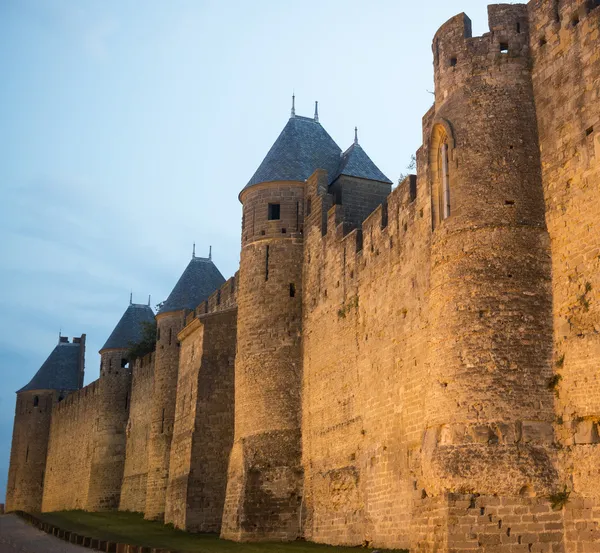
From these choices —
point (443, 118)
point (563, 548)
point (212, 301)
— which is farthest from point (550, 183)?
point (212, 301)

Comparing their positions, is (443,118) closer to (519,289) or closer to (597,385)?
(519,289)

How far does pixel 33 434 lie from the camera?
47.8 meters

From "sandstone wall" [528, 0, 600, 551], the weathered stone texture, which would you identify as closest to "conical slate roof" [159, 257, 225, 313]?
the weathered stone texture

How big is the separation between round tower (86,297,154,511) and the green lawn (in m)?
3.48

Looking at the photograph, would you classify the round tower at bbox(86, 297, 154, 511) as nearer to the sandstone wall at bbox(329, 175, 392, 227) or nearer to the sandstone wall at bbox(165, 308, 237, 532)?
the sandstone wall at bbox(165, 308, 237, 532)

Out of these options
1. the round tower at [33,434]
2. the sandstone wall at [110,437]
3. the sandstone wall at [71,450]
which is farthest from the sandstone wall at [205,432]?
the round tower at [33,434]

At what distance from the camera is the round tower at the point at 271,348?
67.7 ft

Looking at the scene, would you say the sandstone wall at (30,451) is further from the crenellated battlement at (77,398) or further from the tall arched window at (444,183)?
the tall arched window at (444,183)

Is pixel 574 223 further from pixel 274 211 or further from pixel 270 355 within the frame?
pixel 274 211

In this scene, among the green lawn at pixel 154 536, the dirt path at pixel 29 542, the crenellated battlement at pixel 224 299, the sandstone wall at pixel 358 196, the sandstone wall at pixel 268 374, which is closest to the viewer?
the green lawn at pixel 154 536

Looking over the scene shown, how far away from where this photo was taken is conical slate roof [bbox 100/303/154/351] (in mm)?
39219

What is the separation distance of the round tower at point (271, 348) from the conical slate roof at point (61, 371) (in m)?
28.2

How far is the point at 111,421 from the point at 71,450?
22.1 feet

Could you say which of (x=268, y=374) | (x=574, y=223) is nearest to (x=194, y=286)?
(x=268, y=374)
